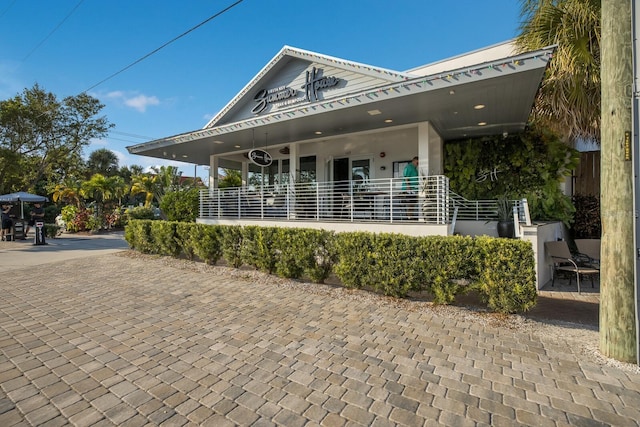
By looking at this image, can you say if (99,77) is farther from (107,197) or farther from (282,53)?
(107,197)

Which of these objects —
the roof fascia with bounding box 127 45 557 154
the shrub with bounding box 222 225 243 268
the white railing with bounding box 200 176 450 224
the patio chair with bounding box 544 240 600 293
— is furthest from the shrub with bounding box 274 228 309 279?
the patio chair with bounding box 544 240 600 293

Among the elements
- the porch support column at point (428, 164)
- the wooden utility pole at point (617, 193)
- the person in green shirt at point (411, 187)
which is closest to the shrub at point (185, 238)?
the person in green shirt at point (411, 187)

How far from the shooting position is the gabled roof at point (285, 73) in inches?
386

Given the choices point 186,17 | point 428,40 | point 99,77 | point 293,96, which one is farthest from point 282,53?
point 99,77

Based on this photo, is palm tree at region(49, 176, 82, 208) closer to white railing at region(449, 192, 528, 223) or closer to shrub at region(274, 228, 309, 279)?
shrub at region(274, 228, 309, 279)

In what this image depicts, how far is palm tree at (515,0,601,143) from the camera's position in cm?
633

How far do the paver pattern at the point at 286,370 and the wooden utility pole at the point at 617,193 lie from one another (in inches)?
16.4

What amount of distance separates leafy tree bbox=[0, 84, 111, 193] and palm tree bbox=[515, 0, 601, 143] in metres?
23.3

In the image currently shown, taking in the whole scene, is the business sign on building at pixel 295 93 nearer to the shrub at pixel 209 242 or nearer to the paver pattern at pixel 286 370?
the shrub at pixel 209 242

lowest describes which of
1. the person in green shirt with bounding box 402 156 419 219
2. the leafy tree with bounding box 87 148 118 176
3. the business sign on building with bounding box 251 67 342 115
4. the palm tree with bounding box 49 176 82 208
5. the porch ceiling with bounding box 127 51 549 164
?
the person in green shirt with bounding box 402 156 419 219

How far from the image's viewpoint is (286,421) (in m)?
2.41

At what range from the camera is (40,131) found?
1925cm

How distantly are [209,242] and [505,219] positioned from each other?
747 cm

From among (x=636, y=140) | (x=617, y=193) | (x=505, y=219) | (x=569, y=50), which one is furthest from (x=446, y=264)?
(x=569, y=50)
